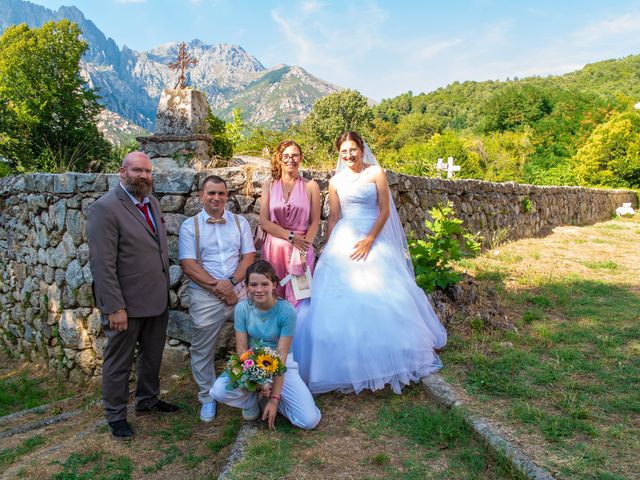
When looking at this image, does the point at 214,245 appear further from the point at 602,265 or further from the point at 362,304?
the point at 602,265

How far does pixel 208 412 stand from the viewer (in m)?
3.23

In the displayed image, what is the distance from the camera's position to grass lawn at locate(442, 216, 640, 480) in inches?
90.9

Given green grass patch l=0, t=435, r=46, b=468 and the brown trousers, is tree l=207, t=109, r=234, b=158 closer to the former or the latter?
the brown trousers

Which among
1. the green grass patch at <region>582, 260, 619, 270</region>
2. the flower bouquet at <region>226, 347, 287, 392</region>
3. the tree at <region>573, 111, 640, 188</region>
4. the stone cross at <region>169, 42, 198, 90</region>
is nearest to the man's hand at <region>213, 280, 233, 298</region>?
the flower bouquet at <region>226, 347, 287, 392</region>

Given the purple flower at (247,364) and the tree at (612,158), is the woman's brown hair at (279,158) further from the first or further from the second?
the tree at (612,158)

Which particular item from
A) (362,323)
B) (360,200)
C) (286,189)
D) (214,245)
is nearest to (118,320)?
(214,245)

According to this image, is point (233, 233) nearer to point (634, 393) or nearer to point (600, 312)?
point (634, 393)

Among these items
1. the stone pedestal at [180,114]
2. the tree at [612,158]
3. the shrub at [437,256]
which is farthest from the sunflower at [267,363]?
the tree at [612,158]

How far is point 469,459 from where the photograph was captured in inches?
92.8

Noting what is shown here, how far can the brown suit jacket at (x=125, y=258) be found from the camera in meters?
2.84

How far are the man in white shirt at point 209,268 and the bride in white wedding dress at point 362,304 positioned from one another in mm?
589

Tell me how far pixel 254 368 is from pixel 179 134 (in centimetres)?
374

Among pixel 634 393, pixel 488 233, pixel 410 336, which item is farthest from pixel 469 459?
pixel 488 233

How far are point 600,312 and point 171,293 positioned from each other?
421cm
